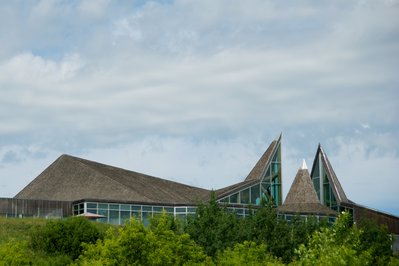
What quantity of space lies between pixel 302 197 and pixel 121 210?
24.2 meters

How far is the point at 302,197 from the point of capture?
300 ft

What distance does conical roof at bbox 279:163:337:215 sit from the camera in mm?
87188

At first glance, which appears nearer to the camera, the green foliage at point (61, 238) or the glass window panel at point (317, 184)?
the green foliage at point (61, 238)

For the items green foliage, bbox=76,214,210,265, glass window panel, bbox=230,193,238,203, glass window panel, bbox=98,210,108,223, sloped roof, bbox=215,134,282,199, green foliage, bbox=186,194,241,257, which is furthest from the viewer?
sloped roof, bbox=215,134,282,199

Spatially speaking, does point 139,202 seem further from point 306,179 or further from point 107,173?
point 306,179

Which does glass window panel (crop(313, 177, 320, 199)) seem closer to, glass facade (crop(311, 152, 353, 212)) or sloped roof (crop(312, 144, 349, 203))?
glass facade (crop(311, 152, 353, 212))

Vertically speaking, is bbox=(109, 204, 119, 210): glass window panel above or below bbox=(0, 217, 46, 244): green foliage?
above

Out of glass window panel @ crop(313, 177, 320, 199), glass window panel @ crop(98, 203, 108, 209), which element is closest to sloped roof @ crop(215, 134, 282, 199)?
glass window panel @ crop(313, 177, 320, 199)

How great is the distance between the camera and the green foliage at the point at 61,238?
57656 millimetres

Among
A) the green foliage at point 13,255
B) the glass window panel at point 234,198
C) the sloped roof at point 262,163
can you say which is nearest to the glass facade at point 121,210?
the glass window panel at point 234,198

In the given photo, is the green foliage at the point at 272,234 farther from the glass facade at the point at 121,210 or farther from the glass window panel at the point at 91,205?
the glass window panel at the point at 91,205

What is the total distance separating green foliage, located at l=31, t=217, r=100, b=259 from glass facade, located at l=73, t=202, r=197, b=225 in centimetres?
1429

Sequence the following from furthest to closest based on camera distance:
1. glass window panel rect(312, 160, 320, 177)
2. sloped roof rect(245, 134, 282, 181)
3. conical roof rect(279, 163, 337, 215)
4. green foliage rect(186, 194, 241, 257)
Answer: glass window panel rect(312, 160, 320, 177) → conical roof rect(279, 163, 337, 215) → sloped roof rect(245, 134, 282, 181) → green foliage rect(186, 194, 241, 257)

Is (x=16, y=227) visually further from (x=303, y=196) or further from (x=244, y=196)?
(x=303, y=196)
